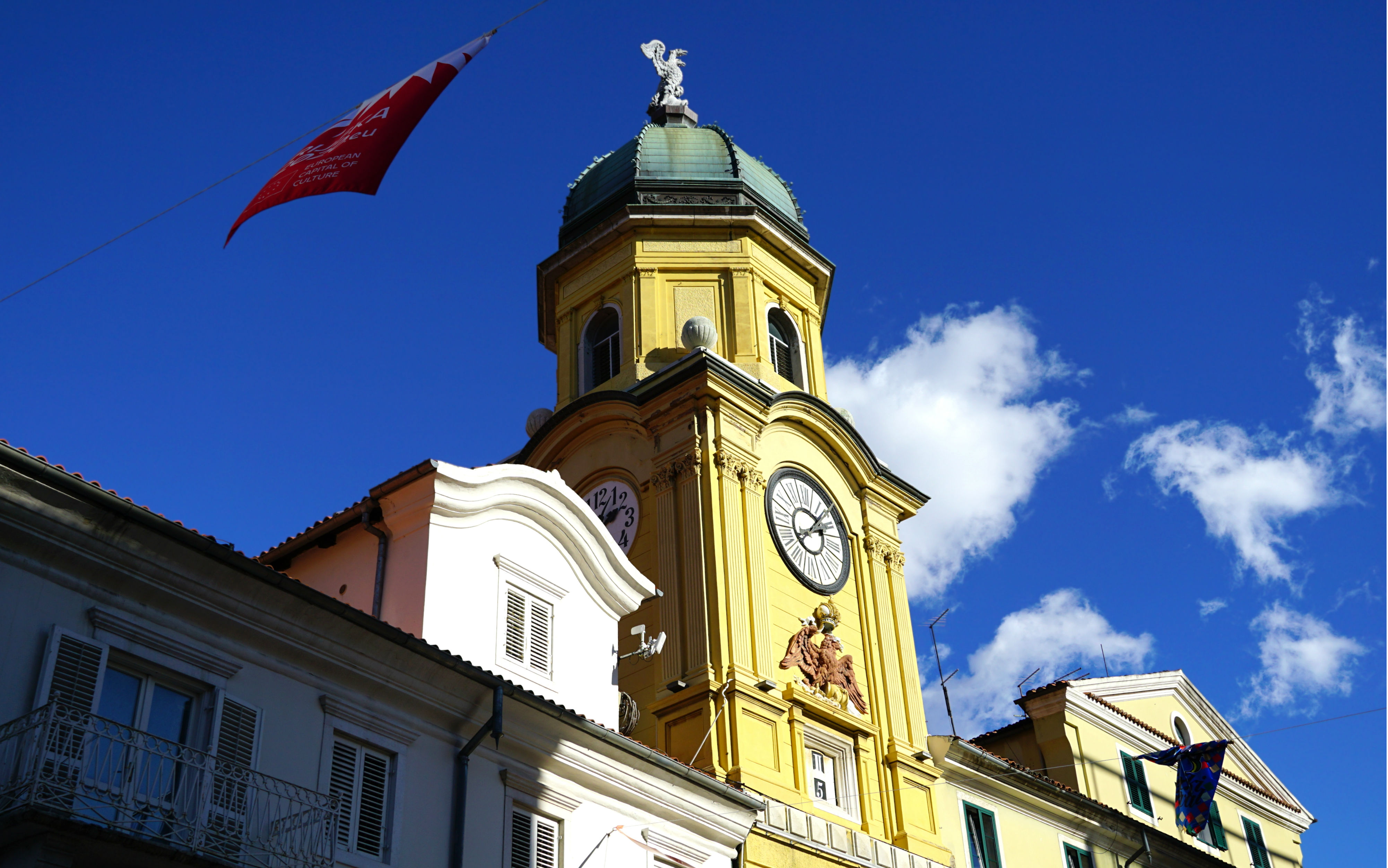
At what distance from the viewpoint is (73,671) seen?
1338 cm

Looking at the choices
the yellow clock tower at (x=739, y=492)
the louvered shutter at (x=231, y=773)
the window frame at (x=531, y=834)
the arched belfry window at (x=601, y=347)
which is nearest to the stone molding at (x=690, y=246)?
the yellow clock tower at (x=739, y=492)

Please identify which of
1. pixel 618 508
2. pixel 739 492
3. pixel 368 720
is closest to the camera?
pixel 368 720

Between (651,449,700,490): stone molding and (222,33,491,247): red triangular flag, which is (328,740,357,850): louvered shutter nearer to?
(222,33,491,247): red triangular flag

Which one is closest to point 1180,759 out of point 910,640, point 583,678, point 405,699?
point 910,640

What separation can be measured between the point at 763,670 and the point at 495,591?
23.3 ft

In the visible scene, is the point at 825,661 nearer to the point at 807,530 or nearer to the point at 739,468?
the point at 807,530

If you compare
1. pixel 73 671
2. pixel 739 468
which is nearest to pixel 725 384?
pixel 739 468

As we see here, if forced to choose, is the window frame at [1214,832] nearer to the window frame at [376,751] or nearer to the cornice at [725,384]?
the cornice at [725,384]

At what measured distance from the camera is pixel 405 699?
1638 centimetres

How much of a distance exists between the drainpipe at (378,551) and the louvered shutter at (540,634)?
82.8 inches

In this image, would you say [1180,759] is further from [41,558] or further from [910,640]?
[41,558]

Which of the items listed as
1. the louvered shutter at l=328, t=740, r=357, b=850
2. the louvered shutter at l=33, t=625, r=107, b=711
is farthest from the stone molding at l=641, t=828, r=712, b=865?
the louvered shutter at l=33, t=625, r=107, b=711

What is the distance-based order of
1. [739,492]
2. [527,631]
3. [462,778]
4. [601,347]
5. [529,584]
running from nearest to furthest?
[462,778], [527,631], [529,584], [739,492], [601,347]

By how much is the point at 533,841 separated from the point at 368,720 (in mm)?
2645
